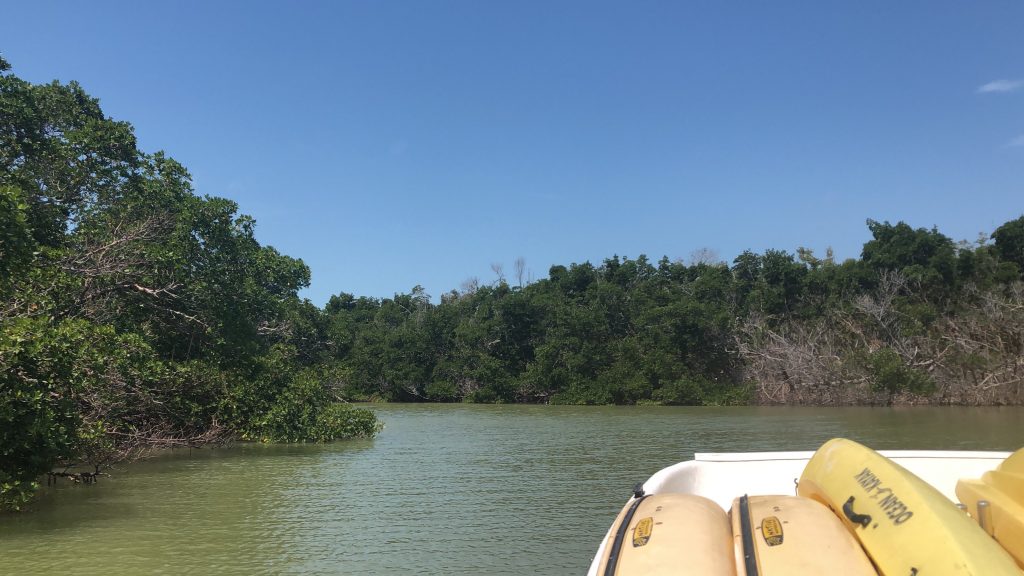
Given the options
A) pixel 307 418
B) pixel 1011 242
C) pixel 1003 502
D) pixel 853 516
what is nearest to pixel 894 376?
pixel 1011 242

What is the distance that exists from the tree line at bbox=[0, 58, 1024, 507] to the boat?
6.66 meters

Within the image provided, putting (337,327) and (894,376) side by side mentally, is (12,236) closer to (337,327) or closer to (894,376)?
(894,376)

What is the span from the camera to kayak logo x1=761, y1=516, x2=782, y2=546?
3.25 metres

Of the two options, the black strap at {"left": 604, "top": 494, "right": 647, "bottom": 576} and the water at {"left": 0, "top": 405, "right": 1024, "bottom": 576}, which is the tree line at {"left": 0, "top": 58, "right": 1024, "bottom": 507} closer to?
the water at {"left": 0, "top": 405, "right": 1024, "bottom": 576}

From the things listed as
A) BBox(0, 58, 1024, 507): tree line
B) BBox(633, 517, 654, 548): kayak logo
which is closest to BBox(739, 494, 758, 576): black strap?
BBox(633, 517, 654, 548): kayak logo

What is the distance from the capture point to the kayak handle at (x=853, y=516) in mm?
3393

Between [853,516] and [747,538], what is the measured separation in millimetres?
604

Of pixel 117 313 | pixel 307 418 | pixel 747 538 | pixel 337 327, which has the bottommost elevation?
pixel 747 538

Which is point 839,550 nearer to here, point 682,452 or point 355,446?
point 682,452

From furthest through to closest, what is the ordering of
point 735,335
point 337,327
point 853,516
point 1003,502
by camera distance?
point 337,327 < point 735,335 < point 1003,502 < point 853,516

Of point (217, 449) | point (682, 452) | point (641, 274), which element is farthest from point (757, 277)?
point (217, 449)

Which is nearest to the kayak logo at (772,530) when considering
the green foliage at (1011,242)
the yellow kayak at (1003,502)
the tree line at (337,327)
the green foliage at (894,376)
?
the yellow kayak at (1003,502)

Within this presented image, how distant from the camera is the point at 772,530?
335 centimetres

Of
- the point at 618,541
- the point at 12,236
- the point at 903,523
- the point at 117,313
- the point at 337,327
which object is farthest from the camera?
the point at 337,327
